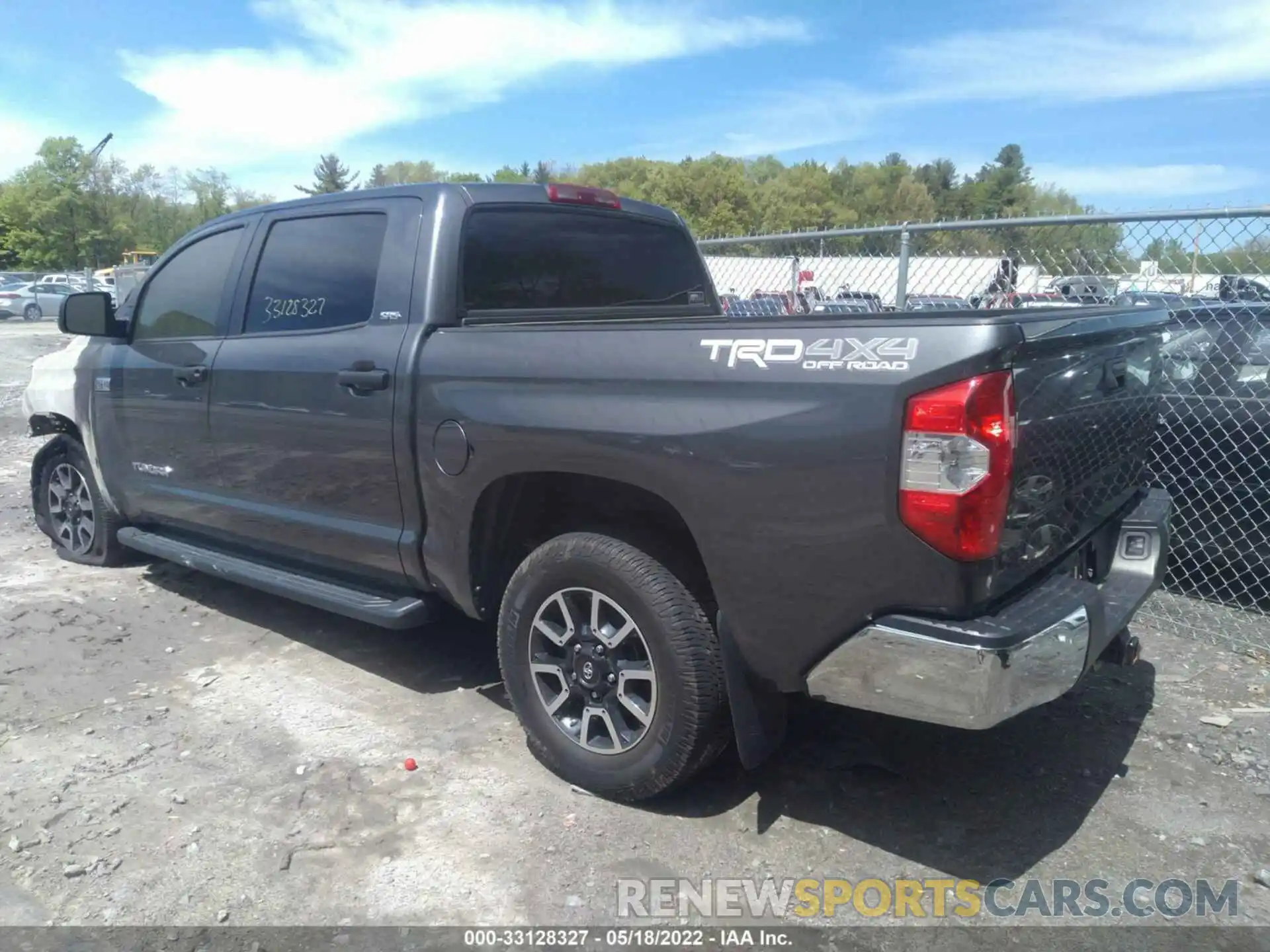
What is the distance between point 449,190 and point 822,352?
1.94 meters

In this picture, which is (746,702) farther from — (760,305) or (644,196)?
(644,196)

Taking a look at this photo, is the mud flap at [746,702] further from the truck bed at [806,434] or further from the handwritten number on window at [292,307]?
the handwritten number on window at [292,307]

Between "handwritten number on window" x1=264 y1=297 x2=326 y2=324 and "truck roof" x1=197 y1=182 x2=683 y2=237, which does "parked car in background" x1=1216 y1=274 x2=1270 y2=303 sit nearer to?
"truck roof" x1=197 y1=182 x2=683 y2=237

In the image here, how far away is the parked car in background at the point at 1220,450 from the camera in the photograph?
16.3 feet

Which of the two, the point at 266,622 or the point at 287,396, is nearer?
the point at 287,396

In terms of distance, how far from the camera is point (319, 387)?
13.0ft

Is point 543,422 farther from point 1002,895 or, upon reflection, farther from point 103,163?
point 103,163

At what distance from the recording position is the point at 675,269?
4.82 meters

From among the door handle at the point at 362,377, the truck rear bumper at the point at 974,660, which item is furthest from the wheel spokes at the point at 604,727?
the door handle at the point at 362,377

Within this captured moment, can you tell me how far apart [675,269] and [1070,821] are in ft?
9.59

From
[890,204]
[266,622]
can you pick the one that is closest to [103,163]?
[890,204]

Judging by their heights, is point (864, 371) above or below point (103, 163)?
below

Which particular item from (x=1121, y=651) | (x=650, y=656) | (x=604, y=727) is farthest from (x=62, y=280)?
(x=1121, y=651)

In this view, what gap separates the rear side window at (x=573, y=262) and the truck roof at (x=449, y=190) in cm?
6
